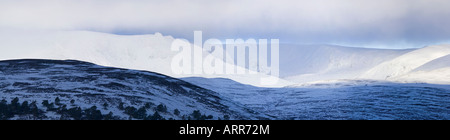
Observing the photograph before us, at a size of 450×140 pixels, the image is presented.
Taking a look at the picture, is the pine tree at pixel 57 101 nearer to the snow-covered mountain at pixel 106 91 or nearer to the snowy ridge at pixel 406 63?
the snow-covered mountain at pixel 106 91

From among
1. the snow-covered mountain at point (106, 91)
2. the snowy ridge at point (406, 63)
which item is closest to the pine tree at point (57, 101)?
the snow-covered mountain at point (106, 91)

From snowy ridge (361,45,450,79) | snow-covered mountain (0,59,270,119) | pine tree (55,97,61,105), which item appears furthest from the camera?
snowy ridge (361,45,450,79)

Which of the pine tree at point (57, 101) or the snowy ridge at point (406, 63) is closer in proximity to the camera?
the pine tree at point (57, 101)

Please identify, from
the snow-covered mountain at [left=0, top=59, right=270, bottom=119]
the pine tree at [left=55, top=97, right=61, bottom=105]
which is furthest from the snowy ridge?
the pine tree at [left=55, top=97, right=61, bottom=105]

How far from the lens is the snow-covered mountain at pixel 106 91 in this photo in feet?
112

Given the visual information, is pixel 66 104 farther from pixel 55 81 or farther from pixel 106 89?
pixel 55 81

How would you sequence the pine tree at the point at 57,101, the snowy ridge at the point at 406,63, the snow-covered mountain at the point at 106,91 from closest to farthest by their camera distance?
the pine tree at the point at 57,101, the snow-covered mountain at the point at 106,91, the snowy ridge at the point at 406,63

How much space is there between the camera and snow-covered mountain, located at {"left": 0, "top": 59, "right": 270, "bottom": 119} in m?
34.0

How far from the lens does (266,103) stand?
52406 mm

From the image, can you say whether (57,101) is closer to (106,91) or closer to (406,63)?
(106,91)

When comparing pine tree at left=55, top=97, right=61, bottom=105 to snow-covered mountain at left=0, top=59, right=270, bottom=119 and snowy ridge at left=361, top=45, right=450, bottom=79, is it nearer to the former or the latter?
snow-covered mountain at left=0, top=59, right=270, bottom=119

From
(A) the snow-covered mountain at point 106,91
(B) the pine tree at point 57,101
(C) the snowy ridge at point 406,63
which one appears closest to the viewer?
(B) the pine tree at point 57,101

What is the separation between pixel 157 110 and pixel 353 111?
1910cm
